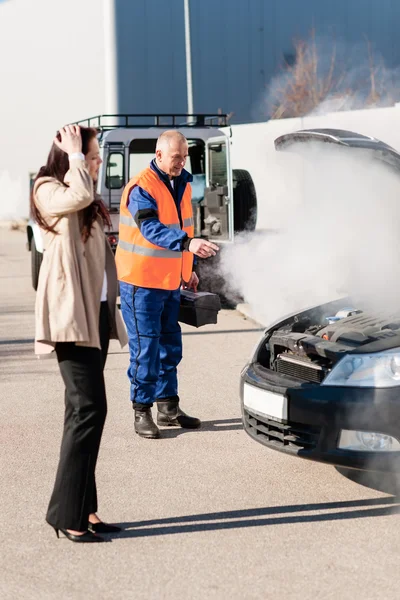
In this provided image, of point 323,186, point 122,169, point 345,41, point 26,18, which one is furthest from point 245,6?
point 323,186

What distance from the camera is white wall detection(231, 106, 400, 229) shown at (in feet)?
44.7

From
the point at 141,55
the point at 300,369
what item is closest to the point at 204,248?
the point at 300,369

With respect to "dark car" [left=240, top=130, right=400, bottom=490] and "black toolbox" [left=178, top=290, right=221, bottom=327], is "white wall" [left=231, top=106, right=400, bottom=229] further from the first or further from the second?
"dark car" [left=240, top=130, right=400, bottom=490]

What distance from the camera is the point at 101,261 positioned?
13.8ft

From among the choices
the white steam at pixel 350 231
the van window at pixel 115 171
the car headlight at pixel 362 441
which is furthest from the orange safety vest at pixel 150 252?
the van window at pixel 115 171

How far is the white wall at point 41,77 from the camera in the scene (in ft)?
95.0

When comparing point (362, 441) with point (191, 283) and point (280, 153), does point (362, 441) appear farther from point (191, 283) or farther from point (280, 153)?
point (280, 153)

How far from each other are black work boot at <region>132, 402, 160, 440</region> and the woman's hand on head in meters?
2.23

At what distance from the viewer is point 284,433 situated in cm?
475

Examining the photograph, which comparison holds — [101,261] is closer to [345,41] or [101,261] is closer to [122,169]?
[122,169]

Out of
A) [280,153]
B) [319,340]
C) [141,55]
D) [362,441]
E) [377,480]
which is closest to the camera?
[362,441]

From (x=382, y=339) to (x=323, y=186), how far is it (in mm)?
1977

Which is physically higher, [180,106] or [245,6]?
[245,6]

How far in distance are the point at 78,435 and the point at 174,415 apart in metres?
1.96
